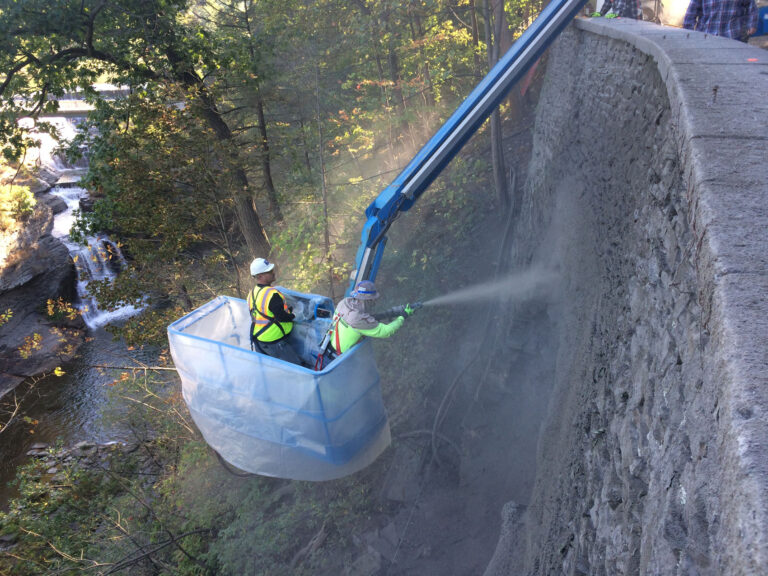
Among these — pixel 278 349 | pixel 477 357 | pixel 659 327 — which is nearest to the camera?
pixel 659 327

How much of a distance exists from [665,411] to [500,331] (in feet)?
18.1

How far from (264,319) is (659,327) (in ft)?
12.9

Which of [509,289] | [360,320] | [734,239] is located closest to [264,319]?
[360,320]

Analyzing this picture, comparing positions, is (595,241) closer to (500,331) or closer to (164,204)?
(500,331)

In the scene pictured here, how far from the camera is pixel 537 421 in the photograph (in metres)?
6.38

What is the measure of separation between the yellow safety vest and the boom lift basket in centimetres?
35

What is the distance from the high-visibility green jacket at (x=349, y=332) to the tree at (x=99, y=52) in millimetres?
5611

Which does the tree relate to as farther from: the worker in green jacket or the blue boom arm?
the worker in green jacket

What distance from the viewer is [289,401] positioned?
16.3 ft

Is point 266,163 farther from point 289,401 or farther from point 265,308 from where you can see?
point 289,401

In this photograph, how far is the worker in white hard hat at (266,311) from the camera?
207 inches

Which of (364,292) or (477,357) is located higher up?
(364,292)

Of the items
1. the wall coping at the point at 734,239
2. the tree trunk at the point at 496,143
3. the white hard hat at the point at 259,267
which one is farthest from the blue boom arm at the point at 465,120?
the tree trunk at the point at 496,143

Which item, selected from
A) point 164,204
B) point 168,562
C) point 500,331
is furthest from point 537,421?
point 164,204
